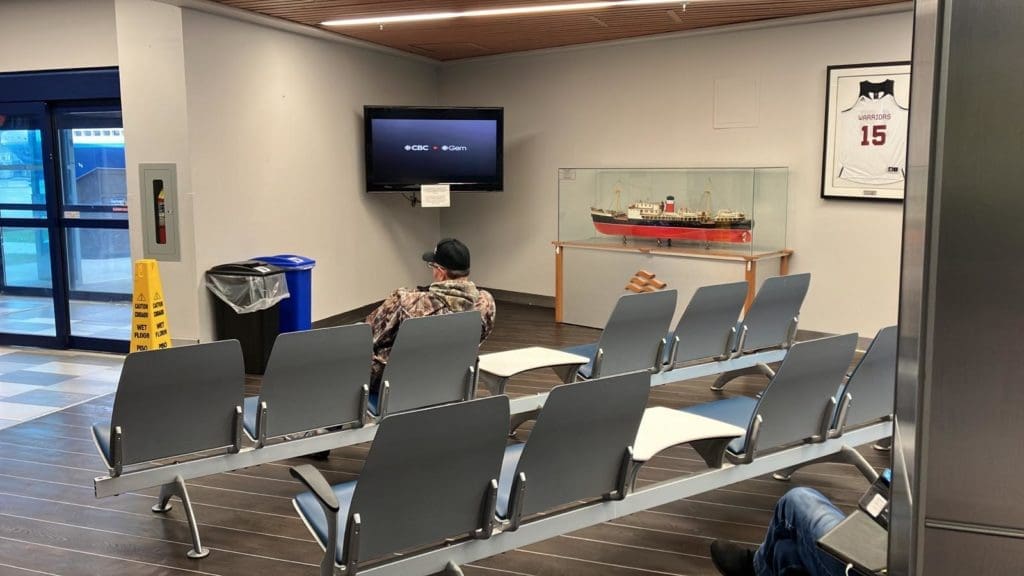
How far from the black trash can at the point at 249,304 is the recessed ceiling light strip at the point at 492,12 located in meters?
2.15

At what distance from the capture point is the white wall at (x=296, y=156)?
20.0ft

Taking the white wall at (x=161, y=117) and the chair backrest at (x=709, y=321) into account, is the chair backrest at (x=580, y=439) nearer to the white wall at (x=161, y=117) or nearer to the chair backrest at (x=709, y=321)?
the chair backrest at (x=709, y=321)

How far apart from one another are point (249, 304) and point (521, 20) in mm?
3145

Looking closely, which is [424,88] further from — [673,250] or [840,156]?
[840,156]

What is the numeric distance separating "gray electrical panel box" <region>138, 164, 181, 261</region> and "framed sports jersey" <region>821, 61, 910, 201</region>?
203 inches

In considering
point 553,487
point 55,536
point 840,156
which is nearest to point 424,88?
point 840,156

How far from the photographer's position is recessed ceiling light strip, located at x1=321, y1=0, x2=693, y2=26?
5941mm

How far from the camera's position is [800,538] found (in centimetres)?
219

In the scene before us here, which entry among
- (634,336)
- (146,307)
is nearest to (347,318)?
(146,307)

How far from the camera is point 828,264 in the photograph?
22.4 feet

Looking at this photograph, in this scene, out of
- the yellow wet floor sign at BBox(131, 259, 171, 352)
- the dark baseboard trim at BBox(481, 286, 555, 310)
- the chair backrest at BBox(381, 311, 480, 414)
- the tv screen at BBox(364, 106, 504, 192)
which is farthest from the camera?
the dark baseboard trim at BBox(481, 286, 555, 310)

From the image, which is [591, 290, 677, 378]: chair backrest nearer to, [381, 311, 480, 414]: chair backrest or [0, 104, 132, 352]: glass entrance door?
[381, 311, 480, 414]: chair backrest

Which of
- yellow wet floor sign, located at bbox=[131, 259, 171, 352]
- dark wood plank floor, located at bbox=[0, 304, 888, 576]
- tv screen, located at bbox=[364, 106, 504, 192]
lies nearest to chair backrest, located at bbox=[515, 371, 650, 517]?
dark wood plank floor, located at bbox=[0, 304, 888, 576]

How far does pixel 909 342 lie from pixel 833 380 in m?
2.00
